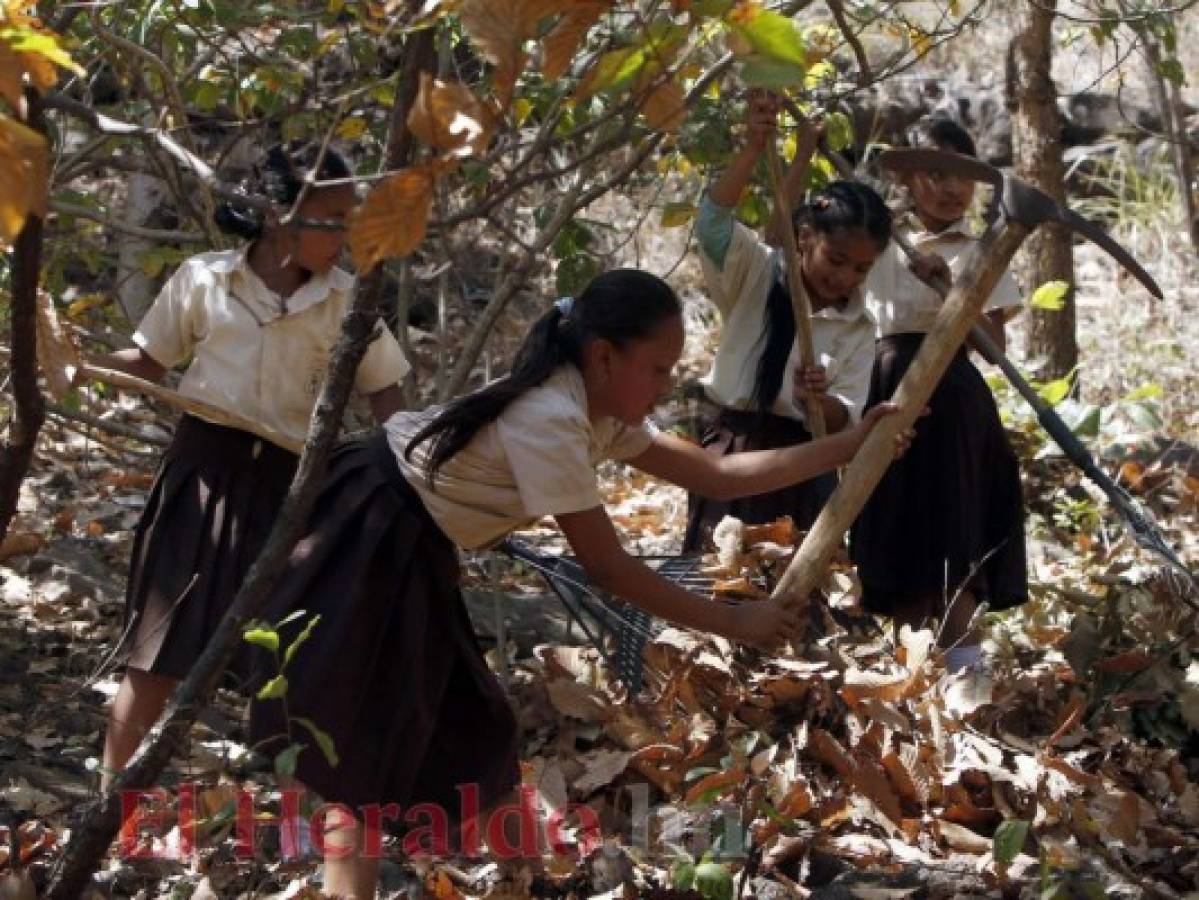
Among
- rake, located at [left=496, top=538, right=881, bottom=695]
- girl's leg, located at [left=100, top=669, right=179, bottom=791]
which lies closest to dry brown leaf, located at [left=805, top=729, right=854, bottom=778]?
rake, located at [left=496, top=538, right=881, bottom=695]

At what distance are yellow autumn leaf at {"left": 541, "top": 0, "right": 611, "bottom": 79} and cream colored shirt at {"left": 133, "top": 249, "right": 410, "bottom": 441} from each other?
1.83 metres

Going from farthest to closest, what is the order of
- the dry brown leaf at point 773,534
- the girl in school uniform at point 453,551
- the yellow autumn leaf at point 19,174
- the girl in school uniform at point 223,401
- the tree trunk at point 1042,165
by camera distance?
the tree trunk at point 1042,165 < the dry brown leaf at point 773,534 < the girl in school uniform at point 223,401 < the girl in school uniform at point 453,551 < the yellow autumn leaf at point 19,174

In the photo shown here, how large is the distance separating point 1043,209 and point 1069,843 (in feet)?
3.85

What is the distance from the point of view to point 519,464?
3.03 meters

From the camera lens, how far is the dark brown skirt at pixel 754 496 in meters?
4.36

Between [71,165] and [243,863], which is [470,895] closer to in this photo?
[243,863]

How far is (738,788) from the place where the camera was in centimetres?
358

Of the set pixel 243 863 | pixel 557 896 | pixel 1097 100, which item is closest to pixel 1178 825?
pixel 557 896

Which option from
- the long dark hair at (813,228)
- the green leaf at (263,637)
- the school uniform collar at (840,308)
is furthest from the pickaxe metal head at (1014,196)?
the green leaf at (263,637)

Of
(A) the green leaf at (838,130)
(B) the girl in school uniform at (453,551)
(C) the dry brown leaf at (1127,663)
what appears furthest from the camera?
(A) the green leaf at (838,130)

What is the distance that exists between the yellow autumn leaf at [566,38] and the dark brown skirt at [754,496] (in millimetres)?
2357

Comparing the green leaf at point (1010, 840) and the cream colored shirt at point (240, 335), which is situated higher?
the cream colored shirt at point (240, 335)

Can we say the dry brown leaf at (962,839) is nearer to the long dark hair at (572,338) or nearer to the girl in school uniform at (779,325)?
the girl in school uniform at (779,325)

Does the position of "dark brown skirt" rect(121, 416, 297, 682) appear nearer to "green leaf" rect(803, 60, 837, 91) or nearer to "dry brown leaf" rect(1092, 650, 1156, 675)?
"green leaf" rect(803, 60, 837, 91)
